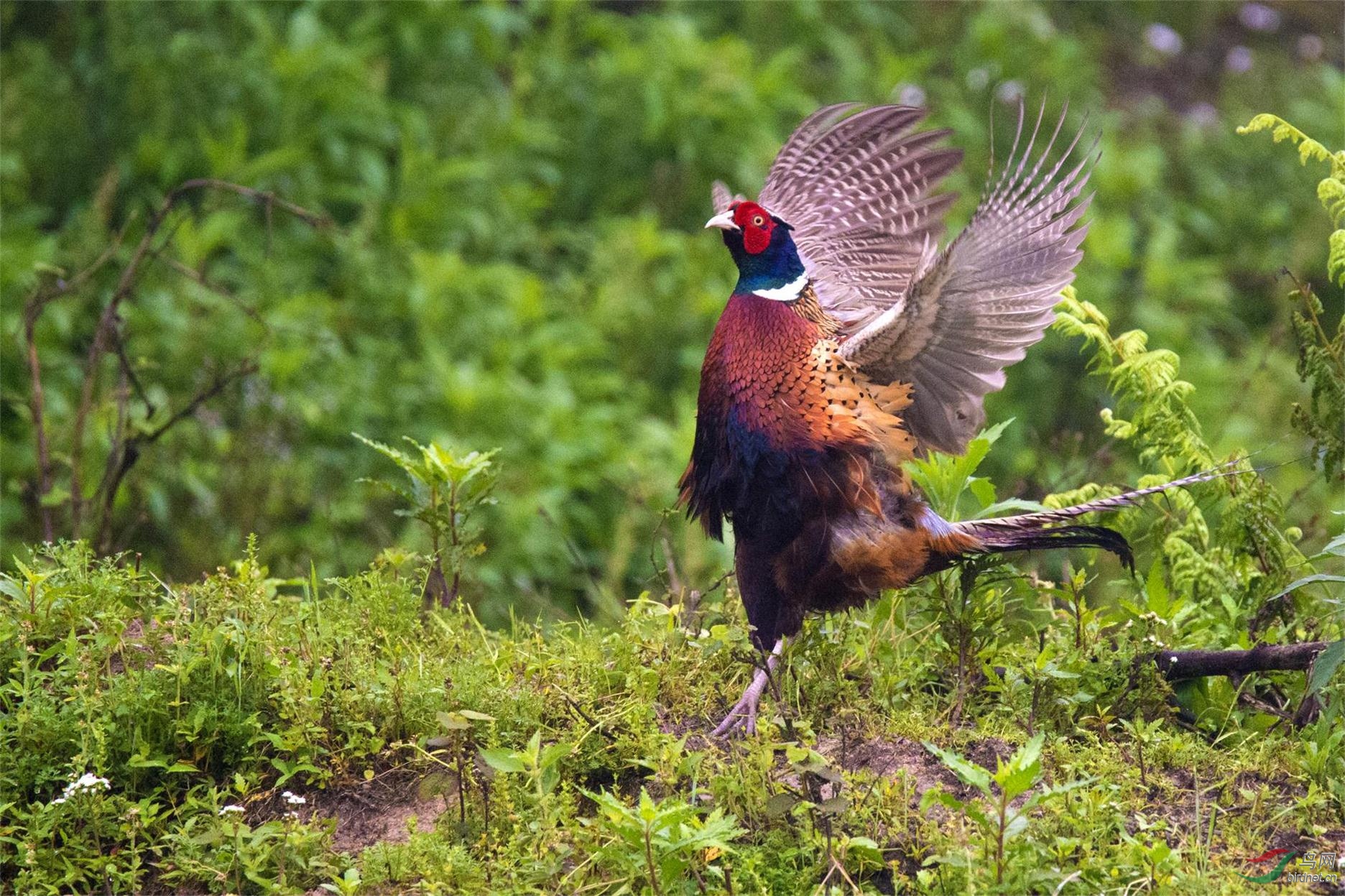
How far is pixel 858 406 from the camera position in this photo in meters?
3.86

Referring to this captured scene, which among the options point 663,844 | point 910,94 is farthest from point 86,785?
point 910,94

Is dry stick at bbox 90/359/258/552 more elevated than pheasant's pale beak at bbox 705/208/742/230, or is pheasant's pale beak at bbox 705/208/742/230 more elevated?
pheasant's pale beak at bbox 705/208/742/230

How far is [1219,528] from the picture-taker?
13.8ft

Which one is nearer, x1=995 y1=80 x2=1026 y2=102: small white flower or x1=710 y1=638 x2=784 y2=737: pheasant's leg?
x1=710 y1=638 x2=784 y2=737: pheasant's leg

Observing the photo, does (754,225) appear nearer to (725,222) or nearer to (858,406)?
(725,222)

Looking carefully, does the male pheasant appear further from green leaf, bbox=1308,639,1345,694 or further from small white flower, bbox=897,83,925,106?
small white flower, bbox=897,83,925,106

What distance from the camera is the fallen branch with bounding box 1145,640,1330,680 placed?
3799 mm

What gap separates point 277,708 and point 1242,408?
20.3 feet

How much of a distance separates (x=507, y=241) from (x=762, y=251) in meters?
4.56

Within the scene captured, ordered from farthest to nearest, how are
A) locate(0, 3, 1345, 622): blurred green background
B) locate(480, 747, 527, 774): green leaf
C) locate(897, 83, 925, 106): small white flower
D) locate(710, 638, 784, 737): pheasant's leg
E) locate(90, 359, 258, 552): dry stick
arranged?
locate(897, 83, 925, 106): small white flower, locate(0, 3, 1345, 622): blurred green background, locate(90, 359, 258, 552): dry stick, locate(710, 638, 784, 737): pheasant's leg, locate(480, 747, 527, 774): green leaf

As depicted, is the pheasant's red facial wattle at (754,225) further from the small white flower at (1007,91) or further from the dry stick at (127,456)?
the small white flower at (1007,91)
